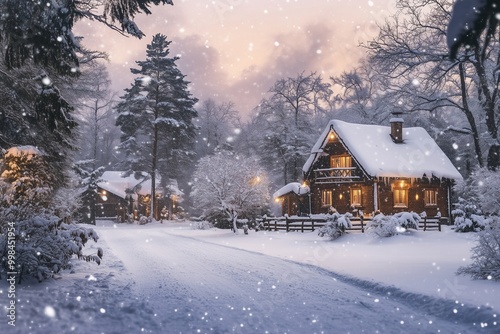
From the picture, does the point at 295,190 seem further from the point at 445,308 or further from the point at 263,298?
the point at 445,308

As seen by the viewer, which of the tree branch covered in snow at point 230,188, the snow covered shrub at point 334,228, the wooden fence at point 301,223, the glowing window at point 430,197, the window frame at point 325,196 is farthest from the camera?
the window frame at point 325,196

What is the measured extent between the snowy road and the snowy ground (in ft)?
0.06

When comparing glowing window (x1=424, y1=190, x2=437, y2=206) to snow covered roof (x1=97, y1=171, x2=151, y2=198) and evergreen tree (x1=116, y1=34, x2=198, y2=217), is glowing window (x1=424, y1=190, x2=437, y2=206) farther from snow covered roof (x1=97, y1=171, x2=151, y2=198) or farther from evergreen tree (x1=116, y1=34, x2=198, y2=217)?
snow covered roof (x1=97, y1=171, x2=151, y2=198)

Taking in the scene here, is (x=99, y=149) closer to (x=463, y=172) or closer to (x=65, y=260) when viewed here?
(x=463, y=172)

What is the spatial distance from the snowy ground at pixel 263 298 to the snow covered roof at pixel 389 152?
1901 centimetres

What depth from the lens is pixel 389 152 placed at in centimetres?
3453

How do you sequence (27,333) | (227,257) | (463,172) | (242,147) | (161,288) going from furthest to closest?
(242,147) → (463,172) → (227,257) → (161,288) → (27,333)

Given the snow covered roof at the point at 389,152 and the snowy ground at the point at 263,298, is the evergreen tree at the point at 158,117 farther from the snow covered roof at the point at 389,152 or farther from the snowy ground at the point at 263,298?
the snowy ground at the point at 263,298

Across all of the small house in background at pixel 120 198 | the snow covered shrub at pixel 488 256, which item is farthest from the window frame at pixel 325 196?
the snow covered shrub at pixel 488 256

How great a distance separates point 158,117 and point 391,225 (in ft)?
105

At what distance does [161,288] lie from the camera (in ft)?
30.7

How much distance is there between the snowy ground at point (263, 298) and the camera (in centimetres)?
639

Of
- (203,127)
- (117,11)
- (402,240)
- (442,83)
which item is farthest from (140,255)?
(203,127)

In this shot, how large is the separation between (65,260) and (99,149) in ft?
219
